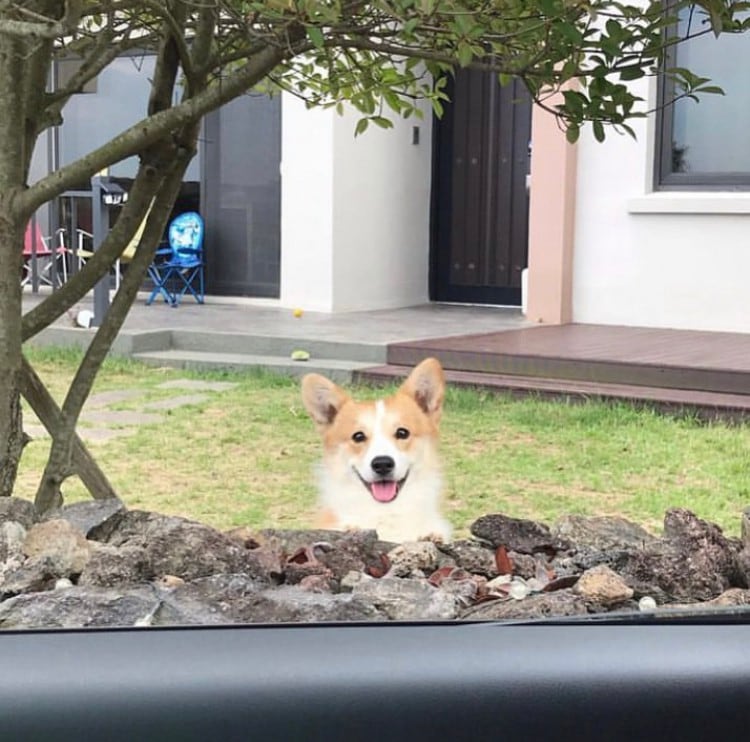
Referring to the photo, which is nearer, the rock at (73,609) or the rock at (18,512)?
the rock at (73,609)

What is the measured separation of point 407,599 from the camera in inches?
81.7

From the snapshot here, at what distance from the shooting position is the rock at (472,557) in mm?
2609

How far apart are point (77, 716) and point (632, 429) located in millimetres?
5921

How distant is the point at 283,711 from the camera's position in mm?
1292

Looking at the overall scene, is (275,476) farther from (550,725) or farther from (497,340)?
(550,725)

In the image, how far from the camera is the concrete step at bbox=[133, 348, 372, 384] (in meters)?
8.81

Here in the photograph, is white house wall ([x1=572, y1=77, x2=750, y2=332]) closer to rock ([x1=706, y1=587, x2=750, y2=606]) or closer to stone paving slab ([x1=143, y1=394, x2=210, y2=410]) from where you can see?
stone paving slab ([x1=143, y1=394, x2=210, y2=410])

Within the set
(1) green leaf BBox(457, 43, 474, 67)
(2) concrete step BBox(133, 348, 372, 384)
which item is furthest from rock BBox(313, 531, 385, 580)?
(2) concrete step BBox(133, 348, 372, 384)

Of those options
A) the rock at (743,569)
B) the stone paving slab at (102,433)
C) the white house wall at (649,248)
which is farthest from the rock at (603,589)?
the white house wall at (649,248)

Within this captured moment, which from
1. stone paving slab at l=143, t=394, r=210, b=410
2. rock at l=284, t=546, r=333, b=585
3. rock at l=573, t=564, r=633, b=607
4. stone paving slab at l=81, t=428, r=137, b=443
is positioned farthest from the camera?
stone paving slab at l=143, t=394, r=210, b=410

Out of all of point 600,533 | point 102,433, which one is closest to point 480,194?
point 102,433

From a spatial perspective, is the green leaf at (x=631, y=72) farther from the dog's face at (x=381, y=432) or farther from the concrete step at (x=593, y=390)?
the concrete step at (x=593, y=390)

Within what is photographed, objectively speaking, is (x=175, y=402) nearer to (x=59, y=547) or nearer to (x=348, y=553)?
(x=348, y=553)

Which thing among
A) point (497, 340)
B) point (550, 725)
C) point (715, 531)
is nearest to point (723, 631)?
point (550, 725)
